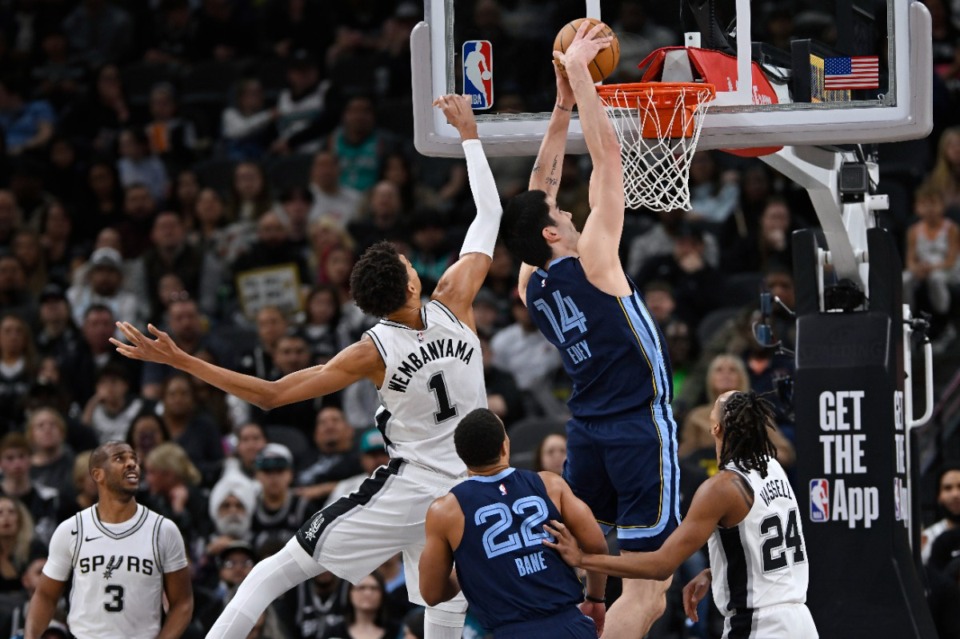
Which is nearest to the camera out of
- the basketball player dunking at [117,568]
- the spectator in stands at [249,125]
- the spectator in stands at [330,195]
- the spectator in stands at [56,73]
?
the basketball player dunking at [117,568]

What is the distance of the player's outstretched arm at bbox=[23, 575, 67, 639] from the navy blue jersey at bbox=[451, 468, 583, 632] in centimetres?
248

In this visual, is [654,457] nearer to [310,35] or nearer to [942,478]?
[942,478]

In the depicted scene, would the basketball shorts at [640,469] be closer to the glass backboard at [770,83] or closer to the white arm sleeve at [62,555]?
the glass backboard at [770,83]

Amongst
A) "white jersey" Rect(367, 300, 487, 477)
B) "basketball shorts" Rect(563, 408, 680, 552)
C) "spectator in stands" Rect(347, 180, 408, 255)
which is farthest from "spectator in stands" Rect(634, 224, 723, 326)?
"basketball shorts" Rect(563, 408, 680, 552)

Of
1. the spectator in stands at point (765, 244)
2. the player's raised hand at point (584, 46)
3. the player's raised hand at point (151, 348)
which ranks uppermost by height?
the player's raised hand at point (584, 46)

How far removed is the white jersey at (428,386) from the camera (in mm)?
7566

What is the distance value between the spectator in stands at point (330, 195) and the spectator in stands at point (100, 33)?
4.41 metres

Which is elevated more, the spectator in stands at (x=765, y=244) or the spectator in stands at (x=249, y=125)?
the spectator in stands at (x=249, y=125)

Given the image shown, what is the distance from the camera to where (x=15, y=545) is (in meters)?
11.6

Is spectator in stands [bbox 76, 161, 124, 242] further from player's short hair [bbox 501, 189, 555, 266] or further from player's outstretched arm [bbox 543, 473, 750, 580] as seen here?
player's outstretched arm [bbox 543, 473, 750, 580]

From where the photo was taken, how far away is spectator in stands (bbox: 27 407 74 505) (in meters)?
12.6

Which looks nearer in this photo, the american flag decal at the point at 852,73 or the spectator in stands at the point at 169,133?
the american flag decal at the point at 852,73

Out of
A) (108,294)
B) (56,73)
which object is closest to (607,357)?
(108,294)

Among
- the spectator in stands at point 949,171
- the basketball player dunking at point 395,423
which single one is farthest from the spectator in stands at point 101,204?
the basketball player dunking at point 395,423
